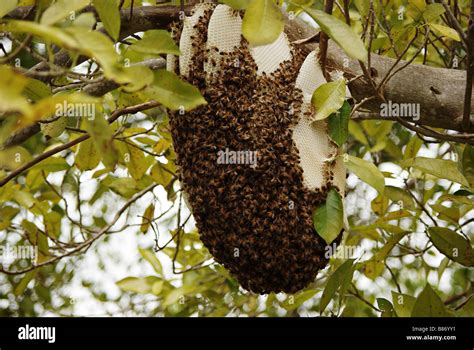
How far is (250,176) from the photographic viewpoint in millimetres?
1522

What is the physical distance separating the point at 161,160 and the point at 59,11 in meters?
1.53

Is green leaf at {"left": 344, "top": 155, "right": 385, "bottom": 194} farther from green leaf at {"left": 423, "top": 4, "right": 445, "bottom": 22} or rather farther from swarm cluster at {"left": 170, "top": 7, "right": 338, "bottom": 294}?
green leaf at {"left": 423, "top": 4, "right": 445, "bottom": 22}

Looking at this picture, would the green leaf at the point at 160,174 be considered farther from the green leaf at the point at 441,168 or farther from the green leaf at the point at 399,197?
the green leaf at the point at 441,168

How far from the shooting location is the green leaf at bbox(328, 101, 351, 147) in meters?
1.56

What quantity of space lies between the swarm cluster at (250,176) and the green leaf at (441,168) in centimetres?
34

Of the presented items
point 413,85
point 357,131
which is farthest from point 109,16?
point 357,131

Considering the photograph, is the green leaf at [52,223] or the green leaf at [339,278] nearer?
the green leaf at [339,278]

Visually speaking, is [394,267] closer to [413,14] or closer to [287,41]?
[413,14]

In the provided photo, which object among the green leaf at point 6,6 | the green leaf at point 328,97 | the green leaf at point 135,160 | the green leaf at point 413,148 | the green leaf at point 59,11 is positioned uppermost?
the green leaf at point 59,11

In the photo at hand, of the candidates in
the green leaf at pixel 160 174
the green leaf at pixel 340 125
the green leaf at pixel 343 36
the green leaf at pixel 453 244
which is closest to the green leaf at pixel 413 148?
the green leaf at pixel 453 244

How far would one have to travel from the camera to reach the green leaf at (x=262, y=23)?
1.27m

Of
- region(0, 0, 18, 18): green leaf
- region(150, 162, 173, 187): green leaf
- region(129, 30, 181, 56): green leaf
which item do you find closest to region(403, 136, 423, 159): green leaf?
region(150, 162, 173, 187): green leaf

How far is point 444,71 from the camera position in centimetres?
192
